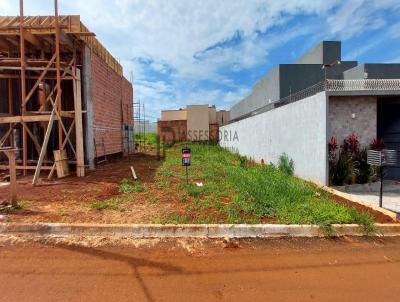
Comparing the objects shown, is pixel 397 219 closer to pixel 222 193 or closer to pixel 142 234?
pixel 222 193

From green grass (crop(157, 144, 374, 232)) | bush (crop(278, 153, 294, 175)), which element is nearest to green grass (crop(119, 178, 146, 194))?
green grass (crop(157, 144, 374, 232))

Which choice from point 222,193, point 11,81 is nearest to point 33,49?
point 11,81

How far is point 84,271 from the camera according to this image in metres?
3.44

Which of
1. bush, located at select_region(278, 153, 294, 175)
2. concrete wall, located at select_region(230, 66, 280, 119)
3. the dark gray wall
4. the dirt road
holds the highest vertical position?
the dark gray wall

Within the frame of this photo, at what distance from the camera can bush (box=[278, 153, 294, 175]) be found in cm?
1034

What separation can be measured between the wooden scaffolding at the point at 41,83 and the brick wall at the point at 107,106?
105 centimetres

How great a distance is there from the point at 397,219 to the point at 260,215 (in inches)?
93.8

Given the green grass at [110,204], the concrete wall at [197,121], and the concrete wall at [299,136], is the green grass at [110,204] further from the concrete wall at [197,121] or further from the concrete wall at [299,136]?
the concrete wall at [197,121]

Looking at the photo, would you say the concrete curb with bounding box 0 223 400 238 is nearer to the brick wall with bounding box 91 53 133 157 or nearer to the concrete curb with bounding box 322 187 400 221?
the concrete curb with bounding box 322 187 400 221

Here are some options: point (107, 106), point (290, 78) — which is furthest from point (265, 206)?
point (290, 78)

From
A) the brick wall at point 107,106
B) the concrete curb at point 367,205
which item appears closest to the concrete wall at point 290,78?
the brick wall at point 107,106

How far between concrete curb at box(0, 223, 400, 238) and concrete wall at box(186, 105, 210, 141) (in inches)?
1156

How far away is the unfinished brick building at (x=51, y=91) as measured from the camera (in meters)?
9.23

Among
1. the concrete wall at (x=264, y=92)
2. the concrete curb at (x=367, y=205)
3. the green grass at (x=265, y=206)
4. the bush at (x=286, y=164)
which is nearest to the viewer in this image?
the green grass at (x=265, y=206)
